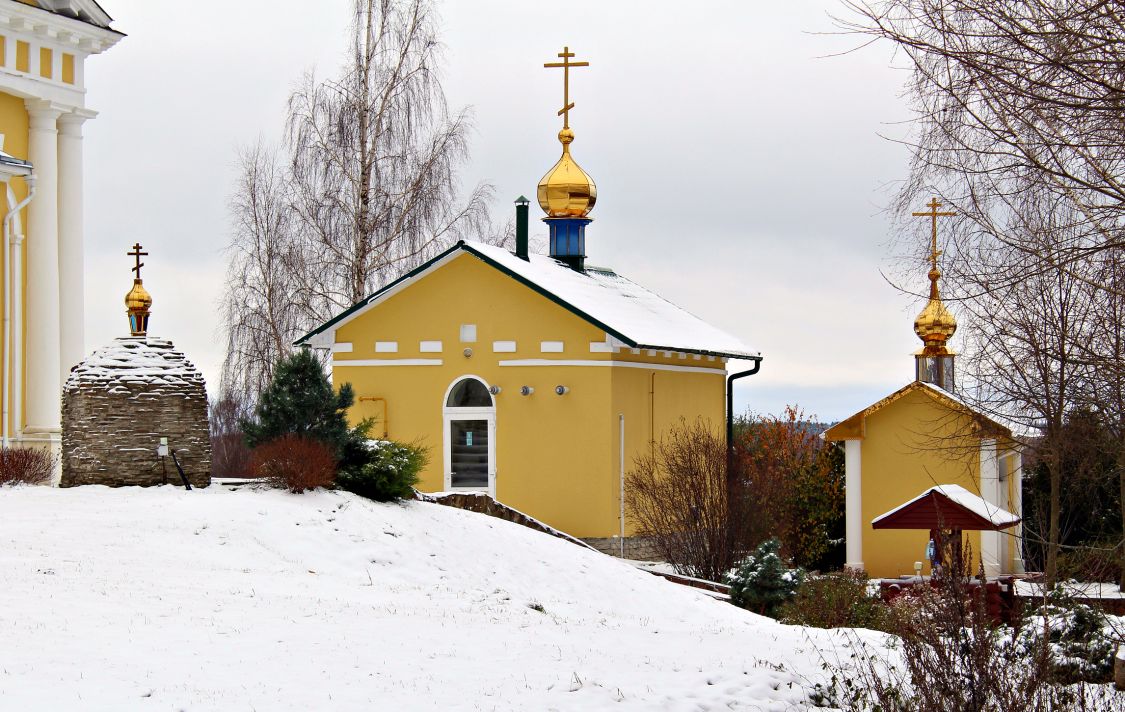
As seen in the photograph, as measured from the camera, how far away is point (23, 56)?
74.4ft

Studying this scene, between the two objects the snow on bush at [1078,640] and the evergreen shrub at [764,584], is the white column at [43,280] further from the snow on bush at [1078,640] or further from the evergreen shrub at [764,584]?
the snow on bush at [1078,640]

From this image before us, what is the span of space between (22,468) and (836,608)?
29.7 feet

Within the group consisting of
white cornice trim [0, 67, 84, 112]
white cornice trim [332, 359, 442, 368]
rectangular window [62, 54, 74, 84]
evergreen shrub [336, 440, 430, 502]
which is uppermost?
rectangular window [62, 54, 74, 84]

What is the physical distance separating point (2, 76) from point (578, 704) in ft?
52.6

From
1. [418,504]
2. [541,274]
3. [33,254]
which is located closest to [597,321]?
[541,274]

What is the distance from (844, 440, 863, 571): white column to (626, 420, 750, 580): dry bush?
12.8 ft

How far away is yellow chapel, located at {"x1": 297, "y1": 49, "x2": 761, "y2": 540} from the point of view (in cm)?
2411

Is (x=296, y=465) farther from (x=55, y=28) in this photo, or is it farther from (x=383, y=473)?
(x=55, y=28)

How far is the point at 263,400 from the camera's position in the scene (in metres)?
18.2

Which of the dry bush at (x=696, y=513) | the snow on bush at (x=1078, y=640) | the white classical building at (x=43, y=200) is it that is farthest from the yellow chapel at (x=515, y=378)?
the snow on bush at (x=1078, y=640)

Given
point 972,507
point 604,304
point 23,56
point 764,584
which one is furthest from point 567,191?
point 764,584

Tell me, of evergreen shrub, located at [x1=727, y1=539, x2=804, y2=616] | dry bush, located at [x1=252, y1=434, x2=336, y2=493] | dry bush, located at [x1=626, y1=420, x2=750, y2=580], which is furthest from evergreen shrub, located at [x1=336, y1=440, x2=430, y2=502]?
dry bush, located at [x1=626, y1=420, x2=750, y2=580]

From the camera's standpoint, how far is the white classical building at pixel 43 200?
866 inches

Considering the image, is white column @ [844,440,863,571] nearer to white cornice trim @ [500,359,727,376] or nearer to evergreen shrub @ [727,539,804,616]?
white cornice trim @ [500,359,727,376]
